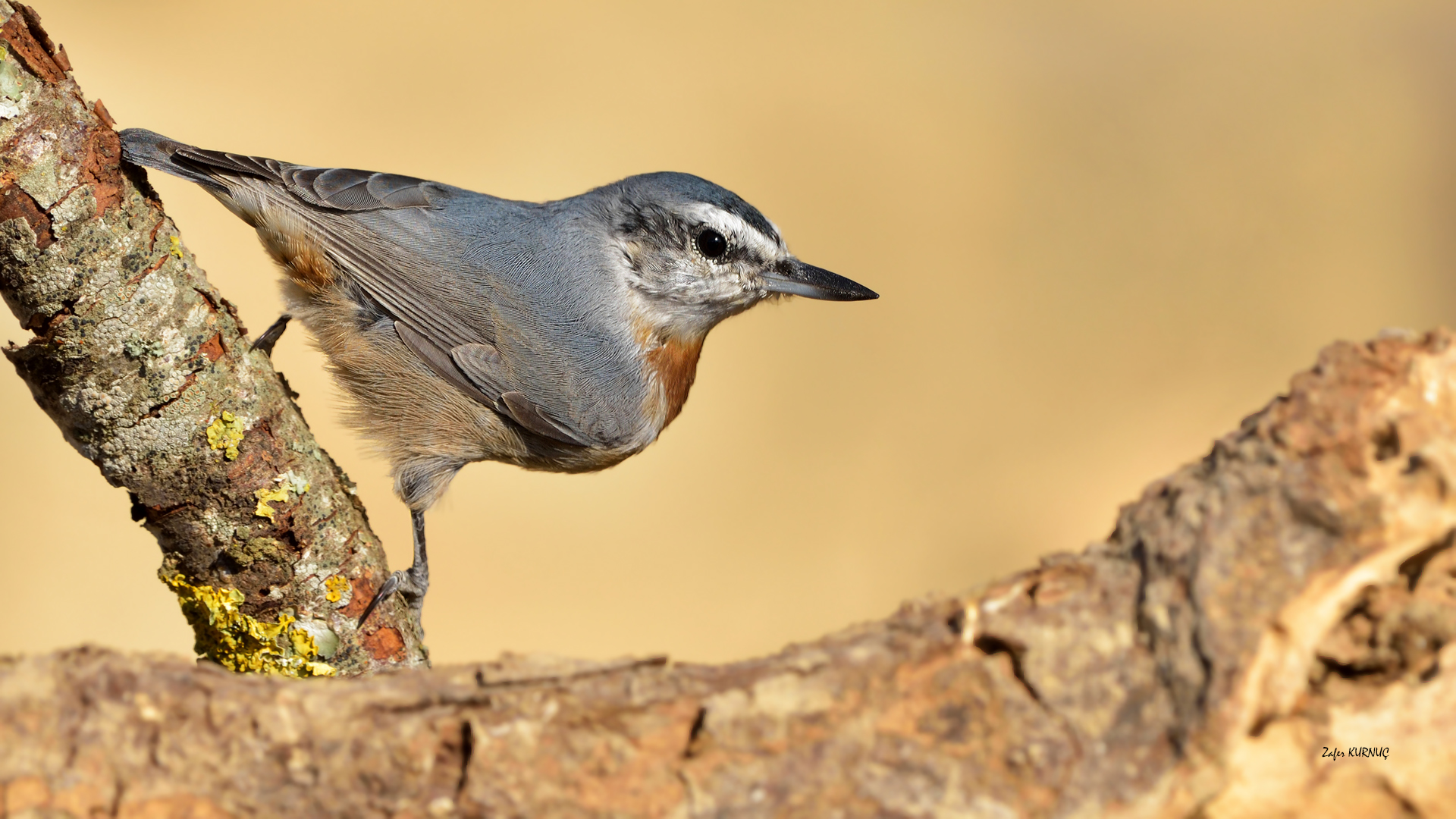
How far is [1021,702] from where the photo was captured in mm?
1618

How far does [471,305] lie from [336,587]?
1140mm

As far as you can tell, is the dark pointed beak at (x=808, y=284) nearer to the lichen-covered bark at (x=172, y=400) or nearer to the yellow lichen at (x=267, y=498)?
the lichen-covered bark at (x=172, y=400)

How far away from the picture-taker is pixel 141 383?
2.67 meters

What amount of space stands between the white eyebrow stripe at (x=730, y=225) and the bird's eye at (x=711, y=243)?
18 millimetres

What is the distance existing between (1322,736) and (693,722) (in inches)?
39.1

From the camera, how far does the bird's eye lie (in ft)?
12.4

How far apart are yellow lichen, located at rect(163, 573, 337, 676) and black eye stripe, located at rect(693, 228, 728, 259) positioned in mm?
1895

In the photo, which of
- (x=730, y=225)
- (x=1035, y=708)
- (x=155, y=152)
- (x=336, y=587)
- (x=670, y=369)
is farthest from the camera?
(x=670, y=369)

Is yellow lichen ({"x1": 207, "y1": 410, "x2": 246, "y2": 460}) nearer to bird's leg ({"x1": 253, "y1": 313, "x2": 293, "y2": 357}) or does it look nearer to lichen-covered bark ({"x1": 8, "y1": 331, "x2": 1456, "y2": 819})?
bird's leg ({"x1": 253, "y1": 313, "x2": 293, "y2": 357})

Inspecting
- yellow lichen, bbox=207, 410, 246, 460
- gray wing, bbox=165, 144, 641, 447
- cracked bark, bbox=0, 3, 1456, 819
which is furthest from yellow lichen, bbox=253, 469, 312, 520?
cracked bark, bbox=0, 3, 1456, 819

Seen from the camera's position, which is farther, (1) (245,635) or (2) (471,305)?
(2) (471,305)

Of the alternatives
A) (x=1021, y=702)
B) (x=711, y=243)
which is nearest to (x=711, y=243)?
(x=711, y=243)

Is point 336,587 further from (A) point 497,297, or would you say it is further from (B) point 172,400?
(A) point 497,297

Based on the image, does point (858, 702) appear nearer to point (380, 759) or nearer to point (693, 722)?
point (693, 722)
